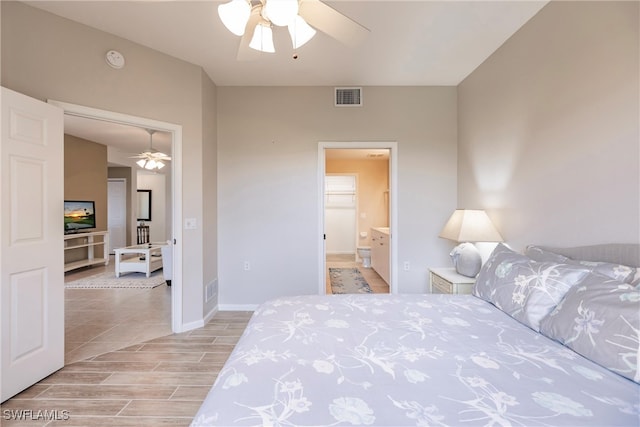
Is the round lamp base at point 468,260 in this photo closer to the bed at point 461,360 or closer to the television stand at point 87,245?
the bed at point 461,360

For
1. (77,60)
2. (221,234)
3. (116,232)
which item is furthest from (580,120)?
(116,232)

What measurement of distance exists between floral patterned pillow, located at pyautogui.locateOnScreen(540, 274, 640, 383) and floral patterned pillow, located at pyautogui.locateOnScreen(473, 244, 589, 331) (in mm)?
55

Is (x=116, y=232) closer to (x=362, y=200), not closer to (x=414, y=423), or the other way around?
(x=362, y=200)

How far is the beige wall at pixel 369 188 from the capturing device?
6.83 m

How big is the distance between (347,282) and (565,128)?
3648 millimetres

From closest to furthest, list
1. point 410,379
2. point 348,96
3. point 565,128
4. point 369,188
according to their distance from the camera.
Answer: point 410,379, point 565,128, point 348,96, point 369,188

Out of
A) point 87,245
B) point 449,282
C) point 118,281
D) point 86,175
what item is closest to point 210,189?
point 449,282

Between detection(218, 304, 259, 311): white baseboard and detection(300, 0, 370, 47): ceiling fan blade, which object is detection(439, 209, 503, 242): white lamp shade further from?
detection(218, 304, 259, 311): white baseboard

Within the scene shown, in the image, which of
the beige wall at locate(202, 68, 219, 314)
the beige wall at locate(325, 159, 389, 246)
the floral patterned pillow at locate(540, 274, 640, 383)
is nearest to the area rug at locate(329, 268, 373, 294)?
the beige wall at locate(325, 159, 389, 246)

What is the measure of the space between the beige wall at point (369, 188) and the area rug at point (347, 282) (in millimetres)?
1478

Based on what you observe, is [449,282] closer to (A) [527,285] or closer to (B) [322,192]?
(A) [527,285]

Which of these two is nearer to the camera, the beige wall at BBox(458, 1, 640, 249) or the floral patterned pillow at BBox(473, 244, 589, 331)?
the floral patterned pillow at BBox(473, 244, 589, 331)

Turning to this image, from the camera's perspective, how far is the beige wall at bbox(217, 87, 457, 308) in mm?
3326

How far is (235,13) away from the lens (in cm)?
141
